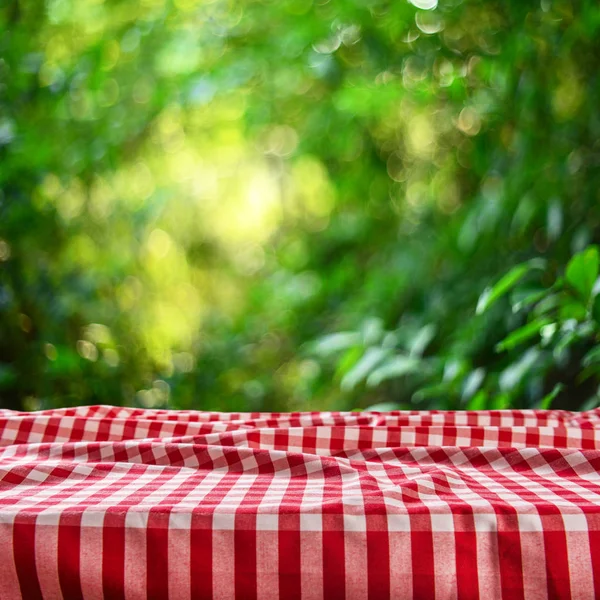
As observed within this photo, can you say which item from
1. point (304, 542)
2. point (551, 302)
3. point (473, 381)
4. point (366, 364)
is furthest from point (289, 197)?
point (304, 542)

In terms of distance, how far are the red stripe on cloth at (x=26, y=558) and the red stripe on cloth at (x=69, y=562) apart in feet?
0.07

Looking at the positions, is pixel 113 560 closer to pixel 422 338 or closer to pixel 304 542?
pixel 304 542

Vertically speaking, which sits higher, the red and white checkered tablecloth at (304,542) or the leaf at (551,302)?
the red and white checkered tablecloth at (304,542)

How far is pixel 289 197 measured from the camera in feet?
9.34

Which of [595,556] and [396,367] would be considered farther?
[396,367]

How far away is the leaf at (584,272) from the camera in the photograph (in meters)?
1.38

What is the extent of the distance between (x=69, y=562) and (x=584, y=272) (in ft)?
3.42

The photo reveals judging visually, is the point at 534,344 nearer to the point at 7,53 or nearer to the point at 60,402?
the point at 60,402

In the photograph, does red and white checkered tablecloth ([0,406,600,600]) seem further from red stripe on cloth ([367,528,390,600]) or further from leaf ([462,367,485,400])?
leaf ([462,367,485,400])

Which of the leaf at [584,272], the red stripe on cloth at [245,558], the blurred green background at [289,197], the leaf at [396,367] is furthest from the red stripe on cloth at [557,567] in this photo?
the leaf at [396,367]

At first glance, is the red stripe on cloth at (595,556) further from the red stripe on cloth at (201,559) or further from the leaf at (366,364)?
the leaf at (366,364)

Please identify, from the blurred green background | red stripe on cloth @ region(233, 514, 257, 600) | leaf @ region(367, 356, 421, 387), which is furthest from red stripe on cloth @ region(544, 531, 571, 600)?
leaf @ region(367, 356, 421, 387)

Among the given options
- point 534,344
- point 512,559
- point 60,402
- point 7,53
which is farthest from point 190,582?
point 7,53

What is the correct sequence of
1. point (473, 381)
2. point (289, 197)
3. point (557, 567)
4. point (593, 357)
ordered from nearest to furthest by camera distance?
point (557, 567) < point (593, 357) < point (473, 381) < point (289, 197)
